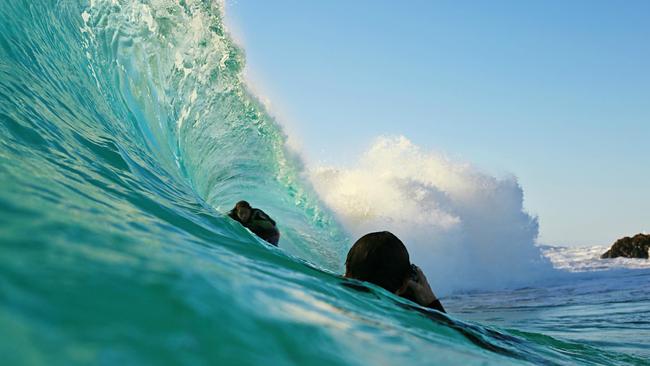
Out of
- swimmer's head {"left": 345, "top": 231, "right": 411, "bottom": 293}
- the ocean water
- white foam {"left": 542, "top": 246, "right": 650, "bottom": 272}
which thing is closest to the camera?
the ocean water

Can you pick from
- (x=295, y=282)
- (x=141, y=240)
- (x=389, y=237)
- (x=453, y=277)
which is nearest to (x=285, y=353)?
(x=141, y=240)

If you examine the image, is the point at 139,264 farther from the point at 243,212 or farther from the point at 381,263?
the point at 243,212

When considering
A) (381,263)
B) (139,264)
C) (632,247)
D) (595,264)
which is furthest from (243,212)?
(632,247)

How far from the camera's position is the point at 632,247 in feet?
111

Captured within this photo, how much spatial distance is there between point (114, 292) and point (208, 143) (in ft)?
34.8

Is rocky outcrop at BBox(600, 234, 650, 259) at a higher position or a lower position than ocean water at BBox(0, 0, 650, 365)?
higher

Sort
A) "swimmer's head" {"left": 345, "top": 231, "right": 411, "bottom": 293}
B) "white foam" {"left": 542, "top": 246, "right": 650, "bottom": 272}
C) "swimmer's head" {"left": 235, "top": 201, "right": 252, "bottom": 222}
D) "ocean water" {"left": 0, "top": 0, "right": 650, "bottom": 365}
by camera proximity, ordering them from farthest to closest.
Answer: "white foam" {"left": 542, "top": 246, "right": 650, "bottom": 272}, "swimmer's head" {"left": 235, "top": 201, "right": 252, "bottom": 222}, "swimmer's head" {"left": 345, "top": 231, "right": 411, "bottom": 293}, "ocean water" {"left": 0, "top": 0, "right": 650, "bottom": 365}

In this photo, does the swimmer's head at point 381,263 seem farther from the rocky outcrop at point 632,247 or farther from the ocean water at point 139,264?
the rocky outcrop at point 632,247

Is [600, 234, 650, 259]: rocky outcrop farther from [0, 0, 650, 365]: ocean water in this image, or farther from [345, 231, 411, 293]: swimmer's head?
[345, 231, 411, 293]: swimmer's head

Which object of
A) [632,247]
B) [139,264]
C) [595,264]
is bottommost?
[139,264]

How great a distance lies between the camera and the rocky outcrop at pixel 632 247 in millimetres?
33000

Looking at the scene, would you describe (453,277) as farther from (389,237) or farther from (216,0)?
Result: (389,237)

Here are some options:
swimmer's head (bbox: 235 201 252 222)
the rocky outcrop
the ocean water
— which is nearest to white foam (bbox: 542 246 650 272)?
the rocky outcrop

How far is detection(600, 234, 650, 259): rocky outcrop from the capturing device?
3300cm
